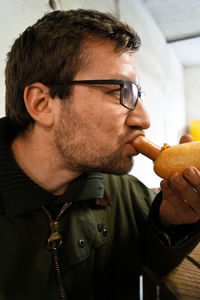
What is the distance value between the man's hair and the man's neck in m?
0.12

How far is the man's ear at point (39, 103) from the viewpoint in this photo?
910 mm

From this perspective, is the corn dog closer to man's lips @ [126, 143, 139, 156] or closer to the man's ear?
man's lips @ [126, 143, 139, 156]

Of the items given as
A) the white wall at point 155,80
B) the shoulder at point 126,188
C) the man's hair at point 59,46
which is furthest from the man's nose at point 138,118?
the white wall at point 155,80

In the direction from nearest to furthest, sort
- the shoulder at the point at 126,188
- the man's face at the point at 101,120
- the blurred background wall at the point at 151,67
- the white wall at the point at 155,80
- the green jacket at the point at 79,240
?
the green jacket at the point at 79,240 → the man's face at the point at 101,120 → the shoulder at the point at 126,188 → the blurred background wall at the point at 151,67 → the white wall at the point at 155,80

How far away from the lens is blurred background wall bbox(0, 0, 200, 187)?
124 cm

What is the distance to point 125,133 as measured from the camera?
87 cm

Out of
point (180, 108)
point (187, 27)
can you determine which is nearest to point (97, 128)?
point (187, 27)

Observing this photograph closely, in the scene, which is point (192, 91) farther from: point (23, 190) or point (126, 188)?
point (23, 190)

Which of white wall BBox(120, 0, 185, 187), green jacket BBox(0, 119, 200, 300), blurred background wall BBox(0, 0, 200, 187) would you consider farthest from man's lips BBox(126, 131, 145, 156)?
white wall BBox(120, 0, 185, 187)

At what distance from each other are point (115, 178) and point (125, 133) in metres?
0.38

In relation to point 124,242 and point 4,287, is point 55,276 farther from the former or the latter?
point 124,242

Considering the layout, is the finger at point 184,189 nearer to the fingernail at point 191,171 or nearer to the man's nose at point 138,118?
the fingernail at point 191,171

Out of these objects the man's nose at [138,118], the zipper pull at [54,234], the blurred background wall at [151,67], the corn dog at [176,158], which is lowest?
the zipper pull at [54,234]

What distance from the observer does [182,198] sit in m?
0.71
